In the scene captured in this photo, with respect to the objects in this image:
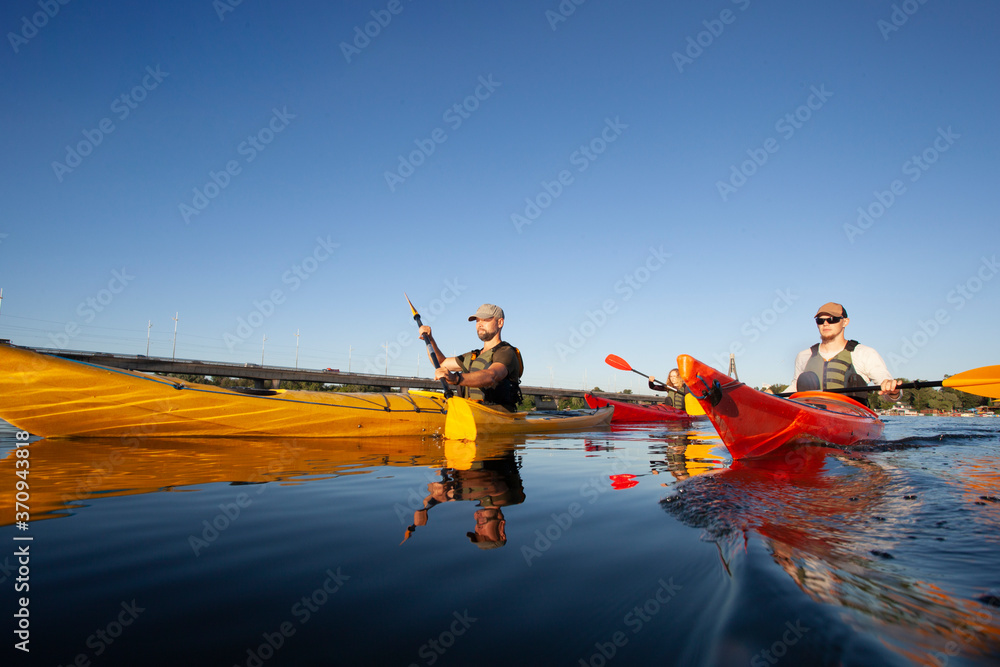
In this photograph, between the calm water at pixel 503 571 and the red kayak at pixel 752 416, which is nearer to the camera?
the calm water at pixel 503 571

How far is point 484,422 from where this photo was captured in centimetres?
743

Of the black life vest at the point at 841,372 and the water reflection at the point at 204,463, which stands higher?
the black life vest at the point at 841,372

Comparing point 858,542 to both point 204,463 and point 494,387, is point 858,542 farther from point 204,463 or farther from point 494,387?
point 494,387

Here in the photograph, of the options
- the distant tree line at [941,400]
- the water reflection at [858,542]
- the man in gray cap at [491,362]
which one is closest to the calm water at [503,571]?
the water reflection at [858,542]

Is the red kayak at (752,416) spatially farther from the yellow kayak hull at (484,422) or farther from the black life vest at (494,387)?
the black life vest at (494,387)

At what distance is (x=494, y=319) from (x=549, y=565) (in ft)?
21.2

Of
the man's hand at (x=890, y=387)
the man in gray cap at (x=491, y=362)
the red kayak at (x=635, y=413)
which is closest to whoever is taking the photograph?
the man's hand at (x=890, y=387)

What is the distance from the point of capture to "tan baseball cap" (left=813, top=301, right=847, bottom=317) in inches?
299

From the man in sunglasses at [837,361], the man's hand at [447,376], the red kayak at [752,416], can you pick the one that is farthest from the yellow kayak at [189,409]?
the man in sunglasses at [837,361]

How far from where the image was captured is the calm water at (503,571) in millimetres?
1223

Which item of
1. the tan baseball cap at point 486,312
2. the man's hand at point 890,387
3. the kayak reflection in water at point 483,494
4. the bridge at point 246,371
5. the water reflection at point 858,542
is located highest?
the bridge at point 246,371

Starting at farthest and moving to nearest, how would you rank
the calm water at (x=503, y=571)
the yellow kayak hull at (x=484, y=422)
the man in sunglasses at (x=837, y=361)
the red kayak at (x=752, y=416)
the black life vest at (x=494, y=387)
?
the black life vest at (x=494, y=387) < the man in sunglasses at (x=837, y=361) < the yellow kayak hull at (x=484, y=422) < the red kayak at (x=752, y=416) < the calm water at (x=503, y=571)

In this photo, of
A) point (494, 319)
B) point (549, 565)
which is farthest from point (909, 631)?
point (494, 319)

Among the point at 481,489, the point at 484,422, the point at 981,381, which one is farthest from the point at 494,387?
the point at 981,381
